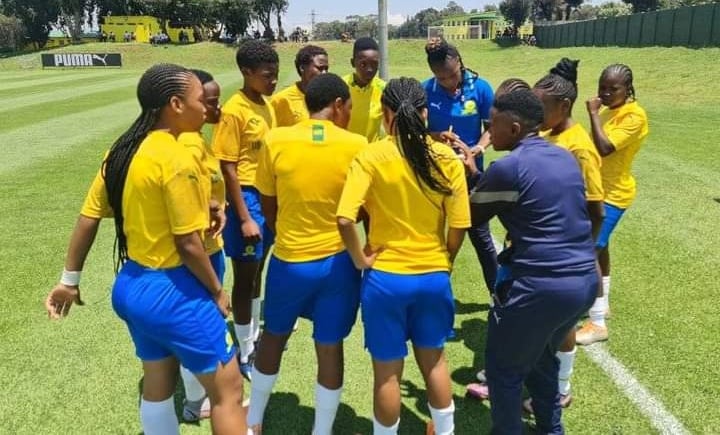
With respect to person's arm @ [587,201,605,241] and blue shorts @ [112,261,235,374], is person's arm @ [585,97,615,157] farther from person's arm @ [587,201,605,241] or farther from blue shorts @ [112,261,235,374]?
blue shorts @ [112,261,235,374]

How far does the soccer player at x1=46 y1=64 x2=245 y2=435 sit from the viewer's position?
2.55 m

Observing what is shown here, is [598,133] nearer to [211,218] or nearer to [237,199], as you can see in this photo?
[237,199]

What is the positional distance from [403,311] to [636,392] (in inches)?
86.9

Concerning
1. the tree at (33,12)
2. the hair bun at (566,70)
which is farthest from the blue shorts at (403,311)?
the tree at (33,12)

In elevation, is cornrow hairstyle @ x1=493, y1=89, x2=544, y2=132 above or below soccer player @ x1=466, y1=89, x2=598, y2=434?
above

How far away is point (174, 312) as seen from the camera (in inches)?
104

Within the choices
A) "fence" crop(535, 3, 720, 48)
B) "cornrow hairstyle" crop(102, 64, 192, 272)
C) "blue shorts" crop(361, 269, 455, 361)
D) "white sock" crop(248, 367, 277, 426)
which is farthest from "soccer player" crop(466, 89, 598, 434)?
"fence" crop(535, 3, 720, 48)

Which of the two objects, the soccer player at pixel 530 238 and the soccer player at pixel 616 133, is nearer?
the soccer player at pixel 530 238

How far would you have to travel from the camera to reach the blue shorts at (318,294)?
3.17m

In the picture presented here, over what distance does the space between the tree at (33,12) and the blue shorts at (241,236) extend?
86252 mm

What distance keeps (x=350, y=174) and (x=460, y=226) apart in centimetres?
62

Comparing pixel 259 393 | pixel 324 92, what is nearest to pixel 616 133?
pixel 324 92

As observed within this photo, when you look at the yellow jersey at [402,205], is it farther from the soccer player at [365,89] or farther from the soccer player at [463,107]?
the soccer player at [365,89]

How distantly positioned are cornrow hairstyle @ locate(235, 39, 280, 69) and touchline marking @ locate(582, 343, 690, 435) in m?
3.37
